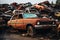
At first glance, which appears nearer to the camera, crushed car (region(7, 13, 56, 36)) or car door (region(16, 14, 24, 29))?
crushed car (region(7, 13, 56, 36))

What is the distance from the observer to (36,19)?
14.1 meters

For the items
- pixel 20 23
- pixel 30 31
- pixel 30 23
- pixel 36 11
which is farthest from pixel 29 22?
pixel 36 11

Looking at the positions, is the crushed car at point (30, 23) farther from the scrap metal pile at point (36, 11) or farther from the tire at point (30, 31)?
the scrap metal pile at point (36, 11)

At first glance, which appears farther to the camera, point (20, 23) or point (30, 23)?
point (20, 23)

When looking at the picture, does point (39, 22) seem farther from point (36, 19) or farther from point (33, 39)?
point (33, 39)

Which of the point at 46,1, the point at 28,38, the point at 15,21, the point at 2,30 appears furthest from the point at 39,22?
the point at 46,1

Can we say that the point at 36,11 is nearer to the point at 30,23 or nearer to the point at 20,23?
the point at 20,23

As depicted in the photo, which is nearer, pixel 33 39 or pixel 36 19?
pixel 33 39

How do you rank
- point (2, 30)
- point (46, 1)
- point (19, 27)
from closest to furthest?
point (19, 27) → point (2, 30) → point (46, 1)

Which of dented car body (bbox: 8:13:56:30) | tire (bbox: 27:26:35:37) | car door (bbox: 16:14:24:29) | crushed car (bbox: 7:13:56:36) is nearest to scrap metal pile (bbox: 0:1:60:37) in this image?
dented car body (bbox: 8:13:56:30)

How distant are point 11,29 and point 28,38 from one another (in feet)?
12.1

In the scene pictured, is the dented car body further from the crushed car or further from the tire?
the tire

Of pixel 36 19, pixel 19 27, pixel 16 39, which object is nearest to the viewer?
pixel 16 39

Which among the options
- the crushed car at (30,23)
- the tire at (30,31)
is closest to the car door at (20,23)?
the crushed car at (30,23)
